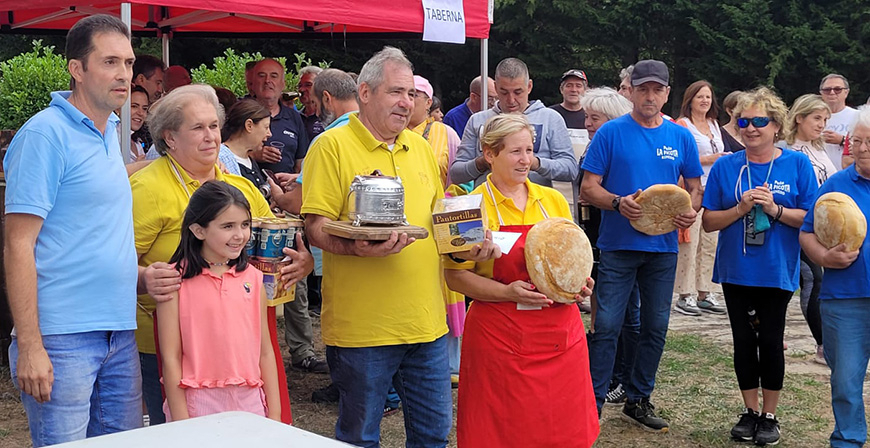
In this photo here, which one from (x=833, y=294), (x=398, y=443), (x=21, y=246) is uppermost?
(x=21, y=246)

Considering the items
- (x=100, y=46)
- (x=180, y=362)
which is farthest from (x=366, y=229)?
(x=100, y=46)

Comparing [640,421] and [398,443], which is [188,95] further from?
[640,421]

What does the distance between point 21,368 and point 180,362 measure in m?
0.55

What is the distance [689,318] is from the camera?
8289mm

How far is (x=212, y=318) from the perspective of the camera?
10.4 feet

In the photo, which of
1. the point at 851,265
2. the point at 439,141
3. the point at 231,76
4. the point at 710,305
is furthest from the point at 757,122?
the point at 231,76

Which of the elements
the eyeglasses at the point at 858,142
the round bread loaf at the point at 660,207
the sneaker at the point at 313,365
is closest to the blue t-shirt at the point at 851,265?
the eyeglasses at the point at 858,142

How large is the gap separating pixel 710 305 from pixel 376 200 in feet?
20.6

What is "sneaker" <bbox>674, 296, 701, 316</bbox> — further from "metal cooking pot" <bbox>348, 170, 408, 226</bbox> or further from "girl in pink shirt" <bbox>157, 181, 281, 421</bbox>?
"girl in pink shirt" <bbox>157, 181, 281, 421</bbox>

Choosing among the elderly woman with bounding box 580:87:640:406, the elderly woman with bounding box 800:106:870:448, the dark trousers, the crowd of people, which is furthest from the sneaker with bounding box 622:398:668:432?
the elderly woman with bounding box 800:106:870:448

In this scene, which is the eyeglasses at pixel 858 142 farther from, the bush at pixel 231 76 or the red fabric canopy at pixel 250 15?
the bush at pixel 231 76

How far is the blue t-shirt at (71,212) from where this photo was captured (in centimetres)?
279

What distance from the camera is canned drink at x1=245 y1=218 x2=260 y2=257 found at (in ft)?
11.2

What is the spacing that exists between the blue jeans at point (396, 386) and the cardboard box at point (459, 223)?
0.49 metres
